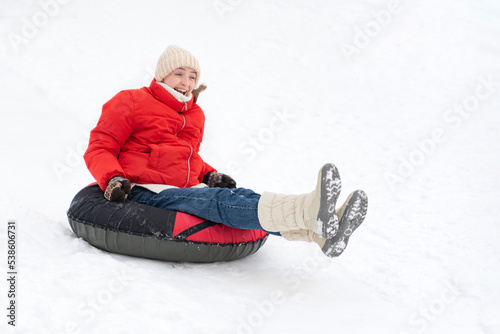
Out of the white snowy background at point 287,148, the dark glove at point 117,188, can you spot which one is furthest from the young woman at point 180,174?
the white snowy background at point 287,148

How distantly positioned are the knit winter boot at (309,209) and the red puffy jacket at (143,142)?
75 cm

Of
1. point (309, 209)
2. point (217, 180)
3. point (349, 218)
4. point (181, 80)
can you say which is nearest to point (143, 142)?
point (181, 80)

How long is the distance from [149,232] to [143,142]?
0.58 m

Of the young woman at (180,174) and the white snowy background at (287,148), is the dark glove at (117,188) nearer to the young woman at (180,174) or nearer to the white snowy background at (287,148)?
the young woman at (180,174)

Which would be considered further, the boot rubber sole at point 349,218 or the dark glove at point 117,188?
the dark glove at point 117,188

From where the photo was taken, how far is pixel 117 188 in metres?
2.38

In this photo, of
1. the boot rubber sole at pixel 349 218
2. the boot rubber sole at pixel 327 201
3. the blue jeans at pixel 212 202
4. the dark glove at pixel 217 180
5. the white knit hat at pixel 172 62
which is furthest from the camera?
the dark glove at pixel 217 180

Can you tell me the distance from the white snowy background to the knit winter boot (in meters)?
0.34

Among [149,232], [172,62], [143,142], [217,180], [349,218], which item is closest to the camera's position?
[349,218]

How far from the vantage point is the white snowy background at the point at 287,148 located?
191 centimetres

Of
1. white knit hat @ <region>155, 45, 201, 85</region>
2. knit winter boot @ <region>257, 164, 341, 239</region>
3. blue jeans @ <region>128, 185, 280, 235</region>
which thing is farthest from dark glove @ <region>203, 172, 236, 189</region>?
knit winter boot @ <region>257, 164, 341, 239</region>

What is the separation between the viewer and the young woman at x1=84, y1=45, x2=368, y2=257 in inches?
78.8

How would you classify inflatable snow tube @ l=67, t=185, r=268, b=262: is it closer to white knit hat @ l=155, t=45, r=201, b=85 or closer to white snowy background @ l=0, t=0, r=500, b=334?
white snowy background @ l=0, t=0, r=500, b=334

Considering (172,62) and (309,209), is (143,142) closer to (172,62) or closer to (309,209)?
(172,62)
